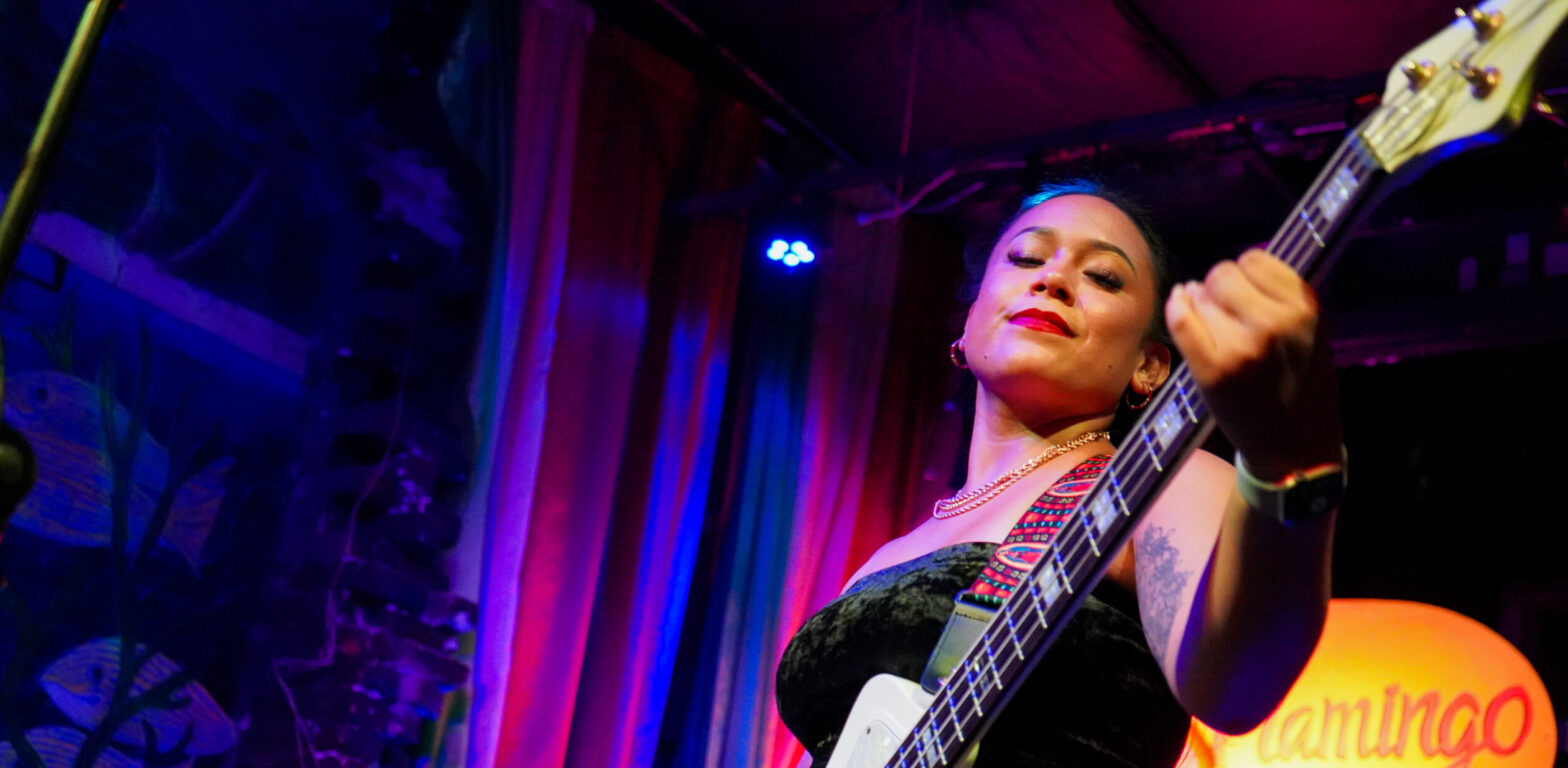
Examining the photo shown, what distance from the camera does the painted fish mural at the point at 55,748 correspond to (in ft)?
8.27

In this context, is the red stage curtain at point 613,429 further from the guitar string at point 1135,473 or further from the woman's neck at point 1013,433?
the guitar string at point 1135,473

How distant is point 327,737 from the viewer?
2.92 metres

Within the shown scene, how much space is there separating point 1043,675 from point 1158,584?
219 mm

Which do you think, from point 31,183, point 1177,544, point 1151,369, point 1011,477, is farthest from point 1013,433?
point 31,183

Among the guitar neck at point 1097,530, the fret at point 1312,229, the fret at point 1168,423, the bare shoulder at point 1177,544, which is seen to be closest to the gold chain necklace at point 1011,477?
the bare shoulder at point 1177,544

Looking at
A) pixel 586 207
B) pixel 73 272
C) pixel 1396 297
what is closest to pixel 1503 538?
pixel 1396 297

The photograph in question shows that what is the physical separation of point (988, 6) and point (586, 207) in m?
1.31

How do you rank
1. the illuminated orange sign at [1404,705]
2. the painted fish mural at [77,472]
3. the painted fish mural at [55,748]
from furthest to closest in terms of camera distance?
the illuminated orange sign at [1404,705], the painted fish mural at [77,472], the painted fish mural at [55,748]

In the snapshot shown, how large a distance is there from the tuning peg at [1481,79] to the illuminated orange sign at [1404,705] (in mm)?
1981

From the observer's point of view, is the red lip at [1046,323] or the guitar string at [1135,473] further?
the red lip at [1046,323]

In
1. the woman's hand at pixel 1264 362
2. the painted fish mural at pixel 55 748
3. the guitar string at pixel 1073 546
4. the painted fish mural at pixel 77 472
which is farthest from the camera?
the painted fish mural at pixel 77 472

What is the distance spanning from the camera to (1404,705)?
9.62 feet

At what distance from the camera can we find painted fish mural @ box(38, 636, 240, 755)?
2.63m

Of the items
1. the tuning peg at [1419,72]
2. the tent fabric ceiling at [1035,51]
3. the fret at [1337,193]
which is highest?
the tent fabric ceiling at [1035,51]
